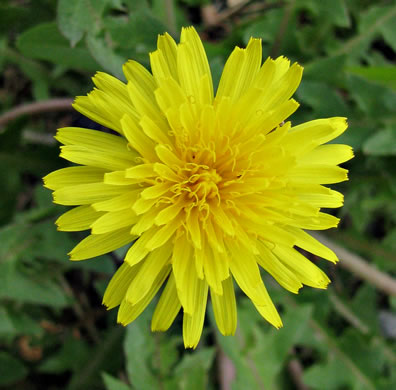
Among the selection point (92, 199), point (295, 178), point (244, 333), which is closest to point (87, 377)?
point (244, 333)

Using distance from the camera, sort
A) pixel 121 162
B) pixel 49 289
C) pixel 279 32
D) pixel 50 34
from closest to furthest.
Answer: pixel 121 162 → pixel 50 34 → pixel 49 289 → pixel 279 32

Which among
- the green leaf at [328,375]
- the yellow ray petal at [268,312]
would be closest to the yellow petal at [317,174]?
the yellow ray petal at [268,312]

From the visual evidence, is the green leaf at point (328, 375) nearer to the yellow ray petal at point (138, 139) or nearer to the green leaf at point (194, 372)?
the green leaf at point (194, 372)

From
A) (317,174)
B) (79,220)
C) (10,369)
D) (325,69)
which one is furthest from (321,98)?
(10,369)

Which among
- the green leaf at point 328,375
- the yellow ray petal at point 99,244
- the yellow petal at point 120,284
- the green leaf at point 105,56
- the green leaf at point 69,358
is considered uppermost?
the green leaf at point 105,56

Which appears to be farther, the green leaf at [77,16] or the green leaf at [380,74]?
the green leaf at [380,74]

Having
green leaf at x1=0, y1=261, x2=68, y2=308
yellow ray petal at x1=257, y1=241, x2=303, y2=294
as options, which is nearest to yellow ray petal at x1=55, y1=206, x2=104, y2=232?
yellow ray petal at x1=257, y1=241, x2=303, y2=294

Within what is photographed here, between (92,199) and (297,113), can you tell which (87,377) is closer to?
(92,199)

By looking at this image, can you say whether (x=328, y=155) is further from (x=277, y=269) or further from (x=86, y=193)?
(x=86, y=193)
